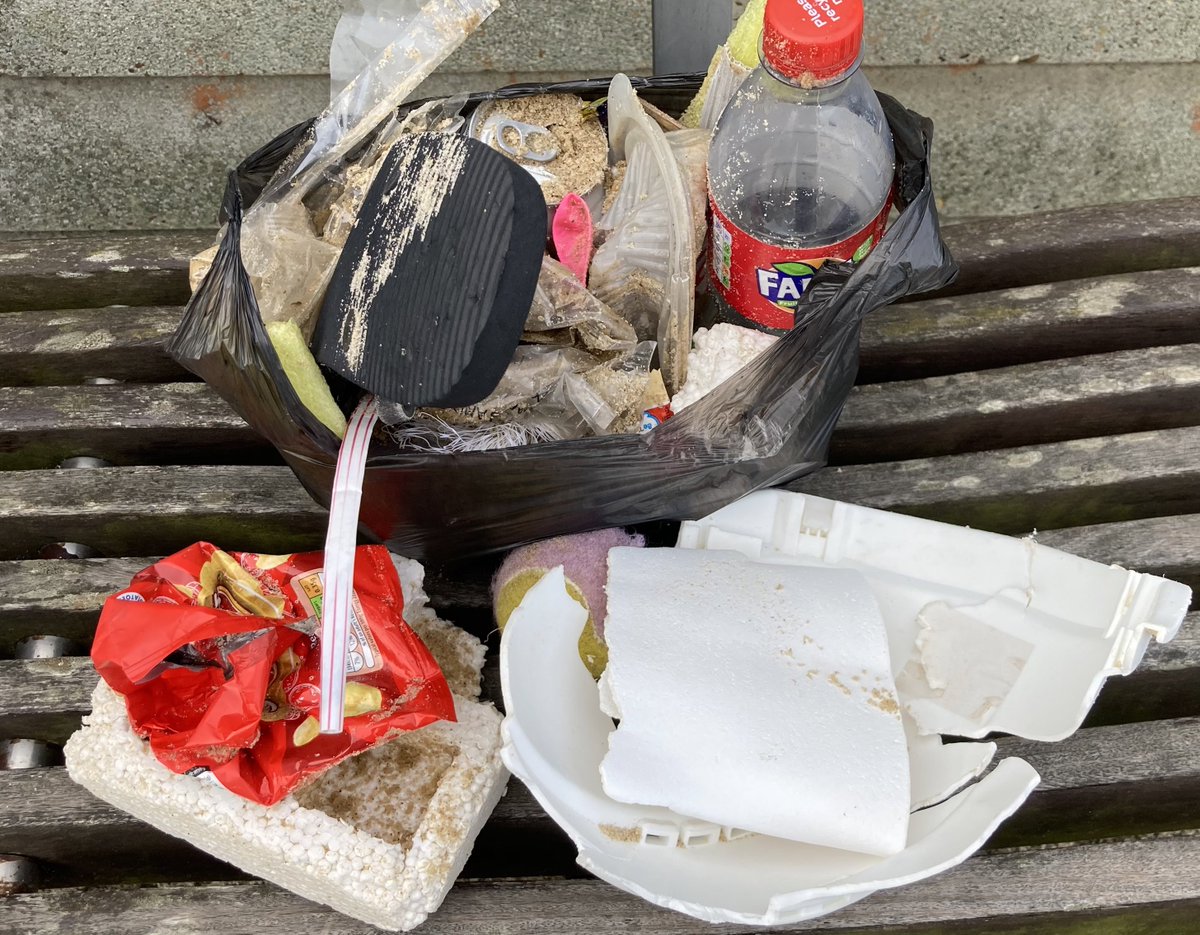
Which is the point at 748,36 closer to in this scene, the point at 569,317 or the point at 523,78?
the point at 569,317

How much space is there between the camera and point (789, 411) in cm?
98

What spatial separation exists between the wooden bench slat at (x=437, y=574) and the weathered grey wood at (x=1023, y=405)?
14 centimetres

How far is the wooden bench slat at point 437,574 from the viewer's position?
1151 mm

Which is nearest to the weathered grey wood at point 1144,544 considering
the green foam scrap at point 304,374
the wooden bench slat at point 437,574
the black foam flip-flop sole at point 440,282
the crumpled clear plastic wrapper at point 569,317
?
the wooden bench slat at point 437,574

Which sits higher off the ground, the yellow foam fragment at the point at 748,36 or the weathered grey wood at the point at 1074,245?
the yellow foam fragment at the point at 748,36

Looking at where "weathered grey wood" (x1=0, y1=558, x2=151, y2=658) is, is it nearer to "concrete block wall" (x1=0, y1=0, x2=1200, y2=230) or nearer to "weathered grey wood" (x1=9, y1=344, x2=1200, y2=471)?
"weathered grey wood" (x1=9, y1=344, x2=1200, y2=471)

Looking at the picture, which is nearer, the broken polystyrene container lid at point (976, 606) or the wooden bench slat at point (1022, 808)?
the broken polystyrene container lid at point (976, 606)

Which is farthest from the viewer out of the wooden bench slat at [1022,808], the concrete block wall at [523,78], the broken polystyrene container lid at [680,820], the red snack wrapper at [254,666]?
the concrete block wall at [523,78]

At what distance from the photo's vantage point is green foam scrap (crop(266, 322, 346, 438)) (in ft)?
3.09

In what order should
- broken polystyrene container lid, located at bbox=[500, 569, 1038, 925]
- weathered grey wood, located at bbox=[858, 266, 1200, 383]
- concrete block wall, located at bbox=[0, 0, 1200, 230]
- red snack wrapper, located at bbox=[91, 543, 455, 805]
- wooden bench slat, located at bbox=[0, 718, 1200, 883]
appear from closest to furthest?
broken polystyrene container lid, located at bbox=[500, 569, 1038, 925], red snack wrapper, located at bbox=[91, 543, 455, 805], wooden bench slat, located at bbox=[0, 718, 1200, 883], weathered grey wood, located at bbox=[858, 266, 1200, 383], concrete block wall, located at bbox=[0, 0, 1200, 230]

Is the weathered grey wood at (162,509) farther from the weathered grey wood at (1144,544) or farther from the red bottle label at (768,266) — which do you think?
the weathered grey wood at (1144,544)

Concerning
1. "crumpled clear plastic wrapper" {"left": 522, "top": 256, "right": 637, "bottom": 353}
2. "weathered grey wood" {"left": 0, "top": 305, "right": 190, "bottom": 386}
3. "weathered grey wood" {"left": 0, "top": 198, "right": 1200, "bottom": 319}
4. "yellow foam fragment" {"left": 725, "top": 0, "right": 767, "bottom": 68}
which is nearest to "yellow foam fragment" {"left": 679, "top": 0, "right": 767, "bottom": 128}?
"yellow foam fragment" {"left": 725, "top": 0, "right": 767, "bottom": 68}

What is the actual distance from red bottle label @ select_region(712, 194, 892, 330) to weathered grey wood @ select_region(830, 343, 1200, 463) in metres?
0.22

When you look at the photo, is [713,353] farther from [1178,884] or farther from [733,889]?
[1178,884]
